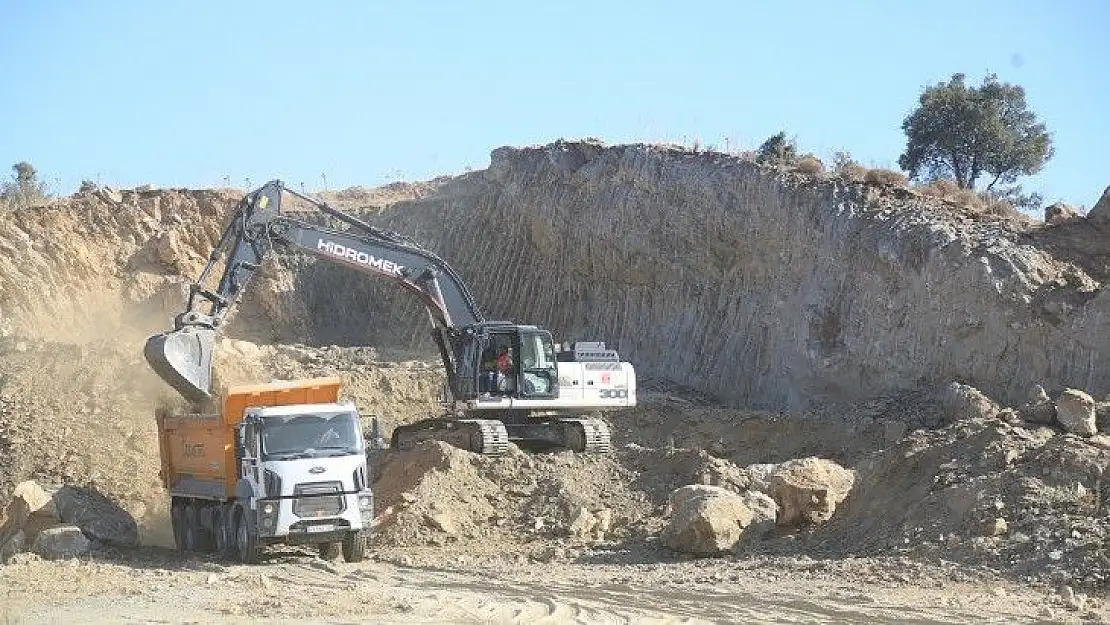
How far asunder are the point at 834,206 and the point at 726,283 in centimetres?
308

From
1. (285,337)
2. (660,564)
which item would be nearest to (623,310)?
(285,337)

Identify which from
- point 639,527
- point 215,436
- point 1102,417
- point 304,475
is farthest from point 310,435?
point 1102,417

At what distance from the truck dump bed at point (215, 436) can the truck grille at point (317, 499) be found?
3.98 feet

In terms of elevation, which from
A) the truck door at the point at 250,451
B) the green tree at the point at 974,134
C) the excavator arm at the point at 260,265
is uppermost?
the green tree at the point at 974,134

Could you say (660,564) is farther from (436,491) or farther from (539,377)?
(539,377)

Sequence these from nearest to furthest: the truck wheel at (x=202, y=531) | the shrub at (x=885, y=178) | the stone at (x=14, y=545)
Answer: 1. the stone at (x=14, y=545)
2. the truck wheel at (x=202, y=531)
3. the shrub at (x=885, y=178)

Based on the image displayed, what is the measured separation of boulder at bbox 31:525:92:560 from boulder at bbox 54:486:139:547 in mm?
624

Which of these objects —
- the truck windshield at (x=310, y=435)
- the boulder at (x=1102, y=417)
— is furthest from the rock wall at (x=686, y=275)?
the truck windshield at (x=310, y=435)

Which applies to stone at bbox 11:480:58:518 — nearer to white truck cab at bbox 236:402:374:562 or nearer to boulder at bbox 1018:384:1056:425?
white truck cab at bbox 236:402:374:562

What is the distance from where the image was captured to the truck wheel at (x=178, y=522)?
64.8 ft

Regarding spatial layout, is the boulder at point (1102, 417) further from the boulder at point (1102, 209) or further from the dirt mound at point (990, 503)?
the boulder at point (1102, 209)

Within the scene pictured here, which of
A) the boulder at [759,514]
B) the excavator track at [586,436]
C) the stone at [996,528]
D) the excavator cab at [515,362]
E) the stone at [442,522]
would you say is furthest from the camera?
the excavator track at [586,436]

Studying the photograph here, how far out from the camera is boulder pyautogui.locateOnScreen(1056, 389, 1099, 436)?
17.5m

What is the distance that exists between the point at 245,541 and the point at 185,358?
3.14m
